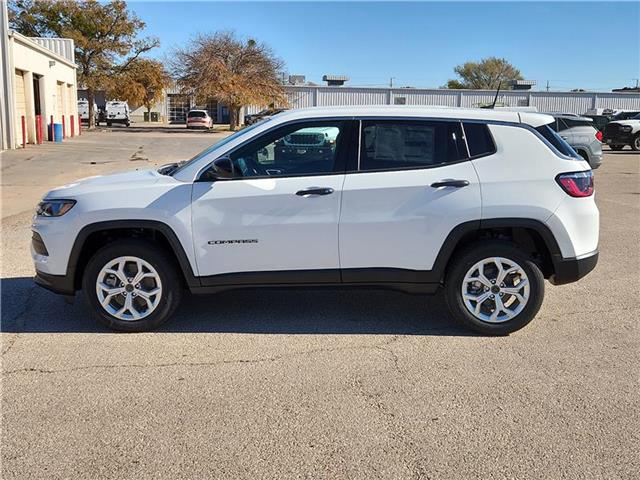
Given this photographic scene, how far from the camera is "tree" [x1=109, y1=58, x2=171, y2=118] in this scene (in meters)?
50.0

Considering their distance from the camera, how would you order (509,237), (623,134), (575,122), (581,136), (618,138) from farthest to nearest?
(618,138), (623,134), (575,122), (581,136), (509,237)

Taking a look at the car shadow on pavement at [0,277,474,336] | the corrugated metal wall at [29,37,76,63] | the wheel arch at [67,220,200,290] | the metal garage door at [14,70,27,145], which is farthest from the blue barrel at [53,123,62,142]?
the wheel arch at [67,220,200,290]

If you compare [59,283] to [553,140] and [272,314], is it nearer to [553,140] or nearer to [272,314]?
[272,314]

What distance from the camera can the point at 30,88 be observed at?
89.7 feet

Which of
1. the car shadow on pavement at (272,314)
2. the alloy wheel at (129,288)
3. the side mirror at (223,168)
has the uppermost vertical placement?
the side mirror at (223,168)

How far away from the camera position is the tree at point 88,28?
47156mm

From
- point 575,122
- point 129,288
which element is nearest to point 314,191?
point 129,288

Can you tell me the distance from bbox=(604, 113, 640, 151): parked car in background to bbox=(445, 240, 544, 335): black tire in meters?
26.7

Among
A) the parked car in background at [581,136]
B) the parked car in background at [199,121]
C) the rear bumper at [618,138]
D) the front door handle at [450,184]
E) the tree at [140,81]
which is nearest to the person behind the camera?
the front door handle at [450,184]

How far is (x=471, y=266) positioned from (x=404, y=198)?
0.77 m

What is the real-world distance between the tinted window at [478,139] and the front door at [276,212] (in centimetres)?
98

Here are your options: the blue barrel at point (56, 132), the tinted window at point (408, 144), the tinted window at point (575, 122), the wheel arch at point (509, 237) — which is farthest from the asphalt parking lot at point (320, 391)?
the blue barrel at point (56, 132)

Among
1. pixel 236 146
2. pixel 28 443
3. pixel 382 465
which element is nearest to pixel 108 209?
pixel 236 146

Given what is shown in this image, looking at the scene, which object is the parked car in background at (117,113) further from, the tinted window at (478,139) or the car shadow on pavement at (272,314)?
the tinted window at (478,139)
